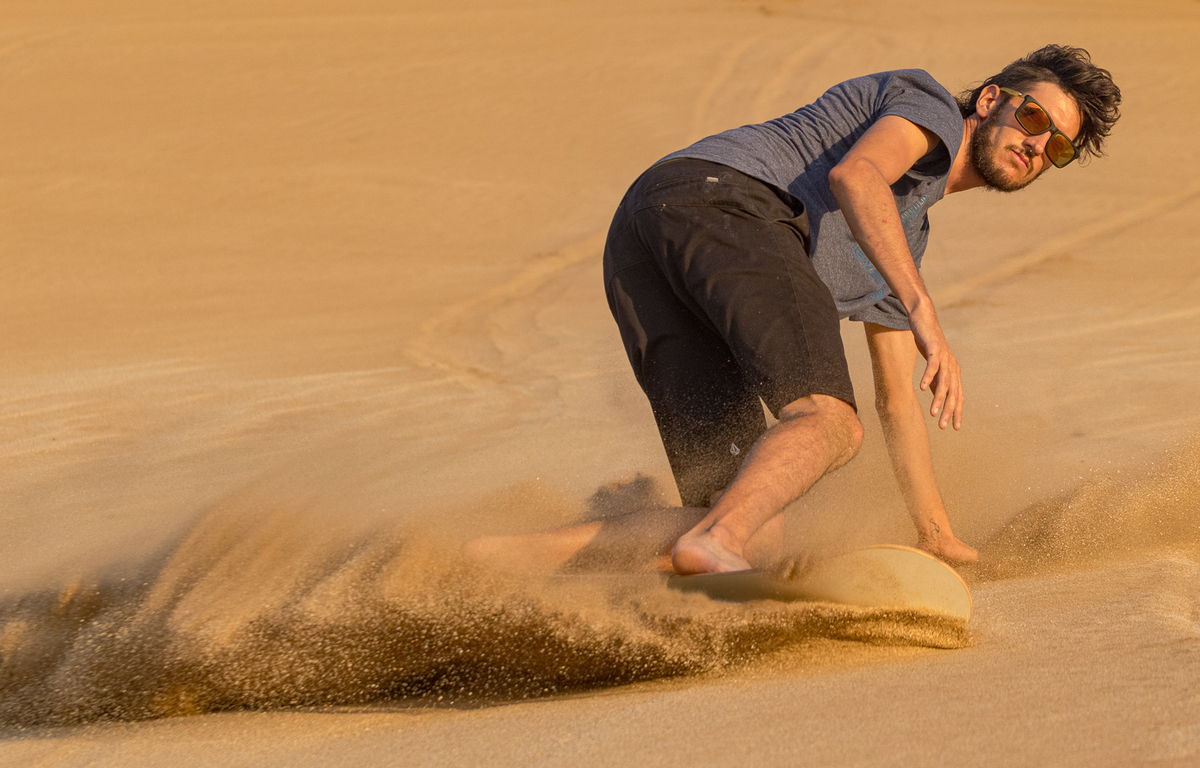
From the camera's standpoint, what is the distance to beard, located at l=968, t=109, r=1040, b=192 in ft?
7.48

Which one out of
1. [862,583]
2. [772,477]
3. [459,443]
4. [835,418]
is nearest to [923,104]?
[835,418]

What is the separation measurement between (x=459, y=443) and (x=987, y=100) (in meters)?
2.46

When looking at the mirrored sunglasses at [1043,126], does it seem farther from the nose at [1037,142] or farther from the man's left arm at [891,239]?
the man's left arm at [891,239]

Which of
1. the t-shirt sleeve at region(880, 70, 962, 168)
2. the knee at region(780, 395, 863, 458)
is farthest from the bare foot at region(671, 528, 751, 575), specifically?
the t-shirt sleeve at region(880, 70, 962, 168)

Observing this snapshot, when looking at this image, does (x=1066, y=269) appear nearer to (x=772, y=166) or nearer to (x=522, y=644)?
(x=772, y=166)

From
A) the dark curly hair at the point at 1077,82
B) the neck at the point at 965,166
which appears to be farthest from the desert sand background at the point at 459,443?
the dark curly hair at the point at 1077,82

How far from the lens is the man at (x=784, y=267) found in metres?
1.96

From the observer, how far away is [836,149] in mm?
2242

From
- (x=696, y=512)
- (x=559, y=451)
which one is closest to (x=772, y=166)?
(x=696, y=512)

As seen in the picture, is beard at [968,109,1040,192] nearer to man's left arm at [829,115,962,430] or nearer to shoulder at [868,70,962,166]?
shoulder at [868,70,962,166]

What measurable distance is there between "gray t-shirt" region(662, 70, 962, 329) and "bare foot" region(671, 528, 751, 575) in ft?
2.59

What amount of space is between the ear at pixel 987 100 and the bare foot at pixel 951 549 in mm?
1018

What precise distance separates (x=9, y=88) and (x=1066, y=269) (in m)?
10.0

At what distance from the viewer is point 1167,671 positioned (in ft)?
5.28
